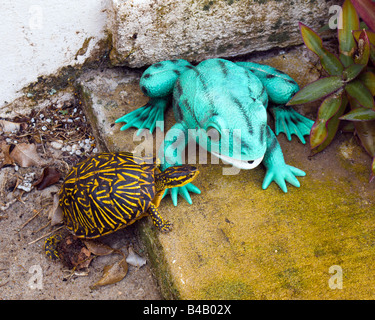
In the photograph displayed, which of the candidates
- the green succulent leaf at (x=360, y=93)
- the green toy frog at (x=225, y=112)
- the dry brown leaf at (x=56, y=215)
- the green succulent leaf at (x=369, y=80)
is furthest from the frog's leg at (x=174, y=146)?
the green succulent leaf at (x=369, y=80)

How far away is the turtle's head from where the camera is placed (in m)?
2.49

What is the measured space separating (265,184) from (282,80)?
82 centimetres

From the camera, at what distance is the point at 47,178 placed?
2.99 m

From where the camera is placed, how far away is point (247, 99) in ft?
7.88

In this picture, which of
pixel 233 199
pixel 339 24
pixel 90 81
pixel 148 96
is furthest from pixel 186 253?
pixel 339 24

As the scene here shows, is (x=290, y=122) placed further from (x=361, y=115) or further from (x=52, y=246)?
(x=52, y=246)

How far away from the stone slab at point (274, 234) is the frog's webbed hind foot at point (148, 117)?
152mm

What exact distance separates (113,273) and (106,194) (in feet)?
1.87

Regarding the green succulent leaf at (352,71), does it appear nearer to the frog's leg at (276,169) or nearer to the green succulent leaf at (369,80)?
the green succulent leaf at (369,80)

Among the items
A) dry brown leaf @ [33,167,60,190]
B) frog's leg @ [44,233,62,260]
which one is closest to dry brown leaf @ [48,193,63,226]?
frog's leg @ [44,233,62,260]

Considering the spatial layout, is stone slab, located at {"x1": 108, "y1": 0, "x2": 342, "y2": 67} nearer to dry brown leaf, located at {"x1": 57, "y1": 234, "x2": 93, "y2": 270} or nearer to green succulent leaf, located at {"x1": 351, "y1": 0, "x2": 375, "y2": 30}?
green succulent leaf, located at {"x1": 351, "y1": 0, "x2": 375, "y2": 30}

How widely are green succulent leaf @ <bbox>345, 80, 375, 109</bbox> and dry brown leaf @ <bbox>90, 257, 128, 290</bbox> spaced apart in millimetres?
1989

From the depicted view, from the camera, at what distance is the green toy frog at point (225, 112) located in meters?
2.35

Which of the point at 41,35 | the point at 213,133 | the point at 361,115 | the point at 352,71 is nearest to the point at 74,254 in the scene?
the point at 213,133
